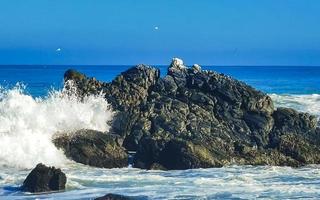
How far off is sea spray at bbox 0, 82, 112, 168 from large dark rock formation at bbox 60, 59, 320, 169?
0.65 metres

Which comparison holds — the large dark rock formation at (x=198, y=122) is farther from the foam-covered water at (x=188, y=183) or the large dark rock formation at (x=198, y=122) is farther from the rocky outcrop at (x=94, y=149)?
the foam-covered water at (x=188, y=183)

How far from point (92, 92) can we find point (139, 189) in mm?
8622

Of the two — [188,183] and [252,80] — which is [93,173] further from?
[252,80]

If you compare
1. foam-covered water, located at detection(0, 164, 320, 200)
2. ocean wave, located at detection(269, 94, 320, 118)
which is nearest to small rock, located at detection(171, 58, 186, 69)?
foam-covered water, located at detection(0, 164, 320, 200)

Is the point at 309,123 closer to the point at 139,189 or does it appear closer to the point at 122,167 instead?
the point at 122,167

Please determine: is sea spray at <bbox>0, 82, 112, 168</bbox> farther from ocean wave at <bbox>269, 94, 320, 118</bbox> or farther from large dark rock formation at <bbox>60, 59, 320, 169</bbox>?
ocean wave at <bbox>269, 94, 320, 118</bbox>

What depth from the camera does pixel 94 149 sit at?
21.1 meters

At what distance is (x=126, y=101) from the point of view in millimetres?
24766

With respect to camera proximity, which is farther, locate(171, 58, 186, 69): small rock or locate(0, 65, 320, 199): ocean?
locate(171, 58, 186, 69): small rock

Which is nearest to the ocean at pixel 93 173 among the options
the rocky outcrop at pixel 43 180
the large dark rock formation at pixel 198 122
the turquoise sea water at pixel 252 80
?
the rocky outcrop at pixel 43 180

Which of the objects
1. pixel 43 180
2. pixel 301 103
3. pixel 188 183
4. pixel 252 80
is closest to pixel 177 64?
pixel 188 183

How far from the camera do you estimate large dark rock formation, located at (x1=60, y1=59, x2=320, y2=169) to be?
2094 centimetres

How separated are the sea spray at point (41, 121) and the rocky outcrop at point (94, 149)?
35 centimetres

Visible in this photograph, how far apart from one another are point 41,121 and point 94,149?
2.93 metres
